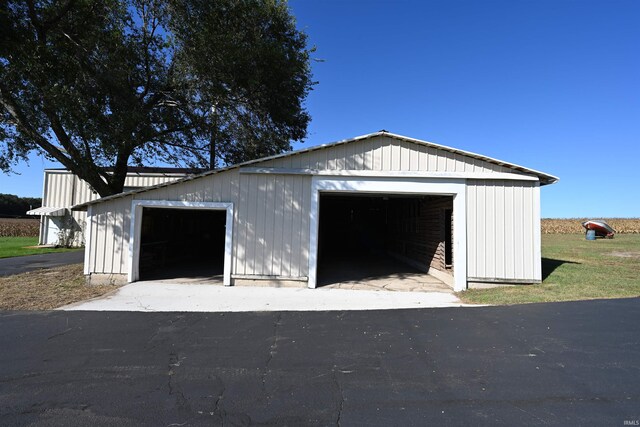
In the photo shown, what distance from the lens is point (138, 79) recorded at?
11648 mm

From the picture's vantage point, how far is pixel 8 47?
29.5ft

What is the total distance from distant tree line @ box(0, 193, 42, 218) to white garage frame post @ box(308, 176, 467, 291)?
56704mm

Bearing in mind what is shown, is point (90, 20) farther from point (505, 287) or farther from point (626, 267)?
point (626, 267)

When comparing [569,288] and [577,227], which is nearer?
[569,288]

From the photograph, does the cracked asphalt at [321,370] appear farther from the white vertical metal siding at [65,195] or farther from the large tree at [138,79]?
the white vertical metal siding at [65,195]

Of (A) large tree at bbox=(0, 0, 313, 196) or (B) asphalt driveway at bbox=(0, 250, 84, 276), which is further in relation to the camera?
(B) asphalt driveway at bbox=(0, 250, 84, 276)

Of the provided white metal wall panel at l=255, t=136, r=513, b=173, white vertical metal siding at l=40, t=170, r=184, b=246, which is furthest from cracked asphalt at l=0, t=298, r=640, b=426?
white vertical metal siding at l=40, t=170, r=184, b=246

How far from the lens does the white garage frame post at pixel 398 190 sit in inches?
374

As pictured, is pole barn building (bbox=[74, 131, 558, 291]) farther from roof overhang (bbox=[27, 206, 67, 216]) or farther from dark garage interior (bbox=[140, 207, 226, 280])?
roof overhang (bbox=[27, 206, 67, 216])

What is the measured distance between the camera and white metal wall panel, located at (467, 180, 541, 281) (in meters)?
9.38

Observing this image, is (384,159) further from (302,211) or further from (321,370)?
(321,370)

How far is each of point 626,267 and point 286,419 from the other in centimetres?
1340

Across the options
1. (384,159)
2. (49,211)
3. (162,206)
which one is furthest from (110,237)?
(49,211)

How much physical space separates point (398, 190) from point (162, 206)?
6514 mm
